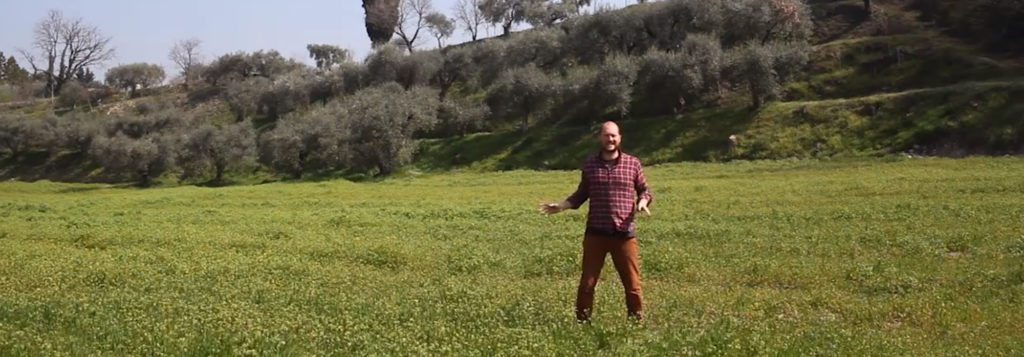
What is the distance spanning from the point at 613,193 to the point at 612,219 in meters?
0.38

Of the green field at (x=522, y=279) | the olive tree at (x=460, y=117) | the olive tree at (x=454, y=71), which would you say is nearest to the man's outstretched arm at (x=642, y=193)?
→ the green field at (x=522, y=279)

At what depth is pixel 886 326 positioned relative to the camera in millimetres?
11352

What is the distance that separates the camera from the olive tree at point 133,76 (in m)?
163

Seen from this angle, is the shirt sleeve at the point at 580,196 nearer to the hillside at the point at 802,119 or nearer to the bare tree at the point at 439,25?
the hillside at the point at 802,119

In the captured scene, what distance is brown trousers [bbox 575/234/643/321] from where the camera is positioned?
37.3 feet

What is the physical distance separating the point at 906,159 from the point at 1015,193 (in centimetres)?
2295

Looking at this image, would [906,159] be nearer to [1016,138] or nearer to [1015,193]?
[1016,138]

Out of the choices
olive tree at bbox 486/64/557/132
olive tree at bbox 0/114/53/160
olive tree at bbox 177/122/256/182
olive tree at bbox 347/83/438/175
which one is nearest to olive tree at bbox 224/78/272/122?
A: olive tree at bbox 0/114/53/160

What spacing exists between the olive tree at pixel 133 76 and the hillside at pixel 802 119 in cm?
5551

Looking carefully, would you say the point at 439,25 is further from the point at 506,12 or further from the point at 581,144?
the point at 581,144

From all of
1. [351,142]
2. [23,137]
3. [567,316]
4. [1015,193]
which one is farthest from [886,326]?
[23,137]

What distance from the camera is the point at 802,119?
64812 mm

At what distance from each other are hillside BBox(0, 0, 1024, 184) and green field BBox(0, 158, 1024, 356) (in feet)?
79.6

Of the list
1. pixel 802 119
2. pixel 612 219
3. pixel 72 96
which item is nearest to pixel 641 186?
pixel 612 219
